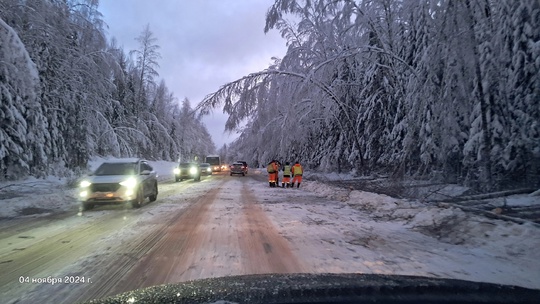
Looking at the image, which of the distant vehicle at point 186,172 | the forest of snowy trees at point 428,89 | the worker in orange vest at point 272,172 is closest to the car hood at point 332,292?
the forest of snowy trees at point 428,89

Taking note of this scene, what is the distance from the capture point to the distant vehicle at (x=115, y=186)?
11829 millimetres

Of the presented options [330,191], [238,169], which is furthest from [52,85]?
[238,169]

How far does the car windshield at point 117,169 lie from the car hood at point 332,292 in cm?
1088

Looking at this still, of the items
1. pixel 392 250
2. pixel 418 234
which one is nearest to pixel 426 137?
pixel 418 234

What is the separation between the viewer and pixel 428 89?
11938 mm

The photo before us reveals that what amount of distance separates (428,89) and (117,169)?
11.5 meters

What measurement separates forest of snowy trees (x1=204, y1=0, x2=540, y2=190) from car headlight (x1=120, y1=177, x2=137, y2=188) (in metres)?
7.07

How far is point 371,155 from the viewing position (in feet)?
79.0

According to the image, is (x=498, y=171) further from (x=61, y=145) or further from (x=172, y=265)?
(x=61, y=145)

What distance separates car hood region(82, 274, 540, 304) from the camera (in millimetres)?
Answer: 2793

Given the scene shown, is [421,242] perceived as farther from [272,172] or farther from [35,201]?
[272,172]

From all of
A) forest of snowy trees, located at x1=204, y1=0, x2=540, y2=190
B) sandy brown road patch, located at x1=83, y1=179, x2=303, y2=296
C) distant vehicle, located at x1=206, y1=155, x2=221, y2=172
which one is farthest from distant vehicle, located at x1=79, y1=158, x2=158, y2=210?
distant vehicle, located at x1=206, y1=155, x2=221, y2=172

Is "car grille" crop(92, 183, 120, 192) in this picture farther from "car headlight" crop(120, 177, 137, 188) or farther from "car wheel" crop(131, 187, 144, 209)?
"car wheel" crop(131, 187, 144, 209)

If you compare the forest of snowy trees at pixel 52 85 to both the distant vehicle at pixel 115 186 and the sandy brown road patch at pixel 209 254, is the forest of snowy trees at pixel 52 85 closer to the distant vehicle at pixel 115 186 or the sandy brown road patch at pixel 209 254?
the distant vehicle at pixel 115 186
